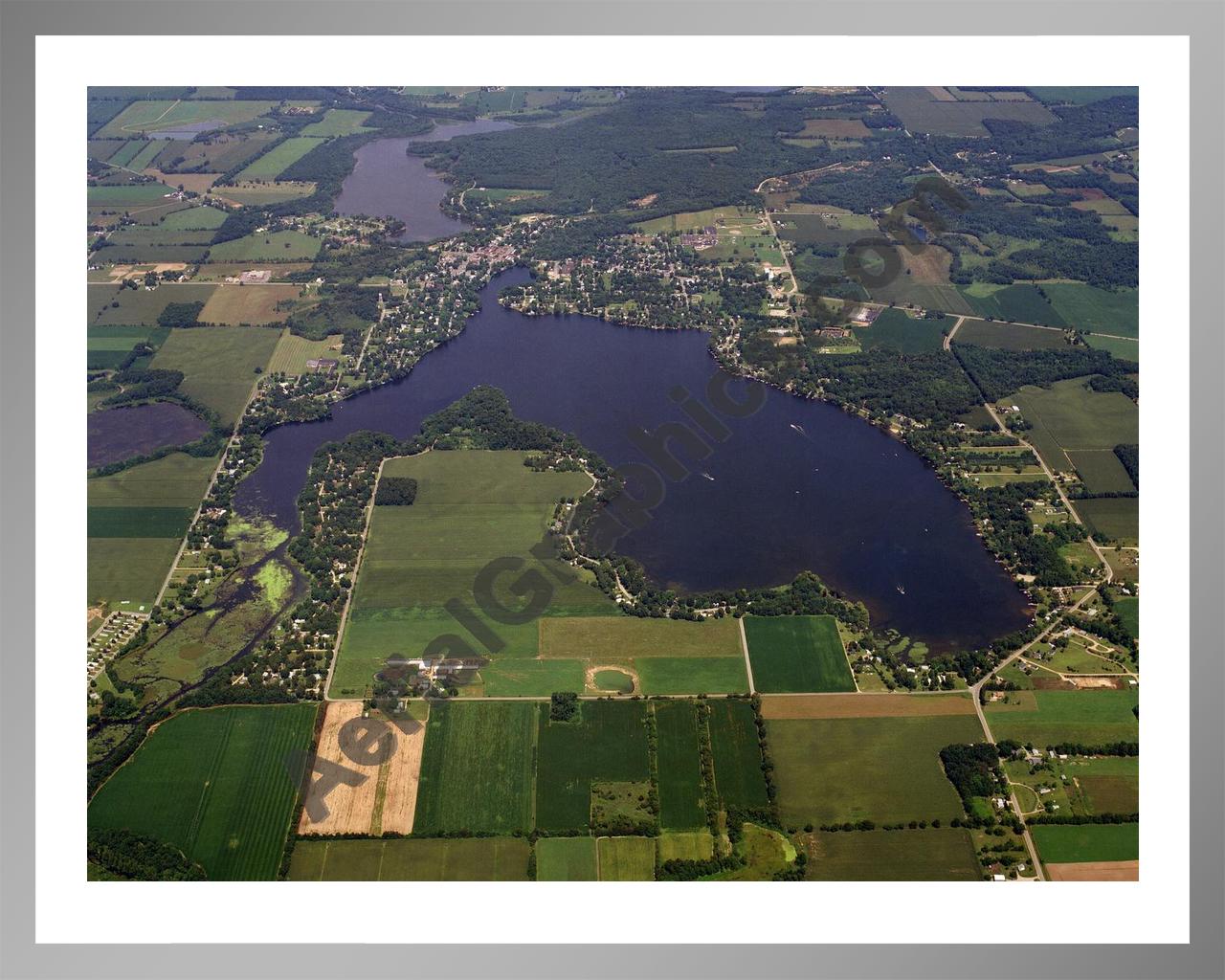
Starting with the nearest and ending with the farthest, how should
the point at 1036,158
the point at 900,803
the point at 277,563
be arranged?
the point at 900,803 < the point at 277,563 < the point at 1036,158

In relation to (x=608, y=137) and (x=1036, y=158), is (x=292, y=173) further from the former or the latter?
(x=1036, y=158)

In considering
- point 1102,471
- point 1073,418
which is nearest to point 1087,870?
point 1102,471

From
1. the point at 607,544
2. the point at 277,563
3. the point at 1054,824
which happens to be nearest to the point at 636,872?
the point at 1054,824

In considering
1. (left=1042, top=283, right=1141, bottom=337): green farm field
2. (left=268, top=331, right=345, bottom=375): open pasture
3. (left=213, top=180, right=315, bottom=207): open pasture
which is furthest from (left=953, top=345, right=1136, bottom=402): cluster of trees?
(left=213, top=180, right=315, bottom=207): open pasture


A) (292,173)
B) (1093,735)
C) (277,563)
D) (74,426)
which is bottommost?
(1093,735)

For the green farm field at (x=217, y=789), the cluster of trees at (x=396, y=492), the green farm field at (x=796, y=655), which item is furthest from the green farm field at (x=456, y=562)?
the green farm field at (x=796, y=655)

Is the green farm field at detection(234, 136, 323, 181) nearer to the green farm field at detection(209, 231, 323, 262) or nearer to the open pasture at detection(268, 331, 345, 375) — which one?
the green farm field at detection(209, 231, 323, 262)
